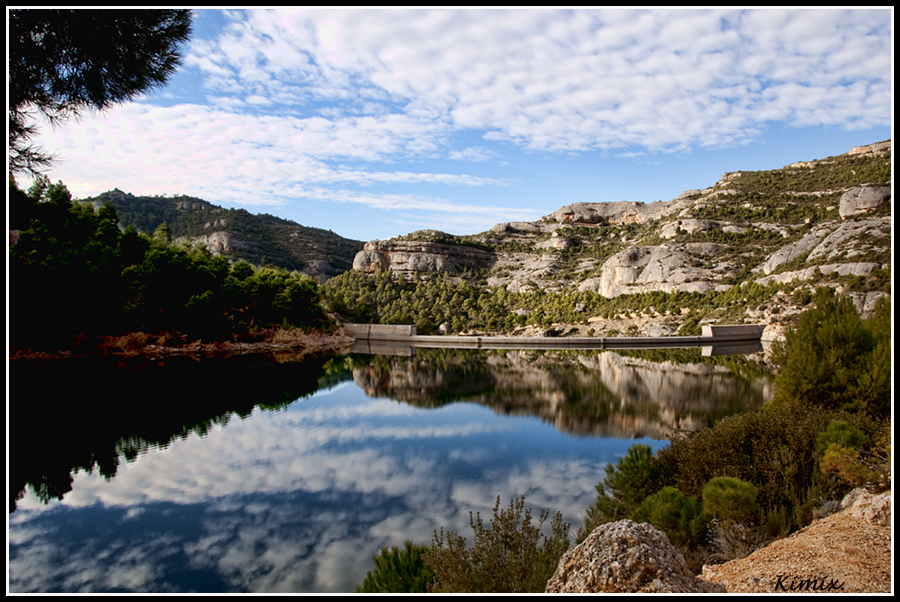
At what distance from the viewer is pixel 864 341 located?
19.8 feet

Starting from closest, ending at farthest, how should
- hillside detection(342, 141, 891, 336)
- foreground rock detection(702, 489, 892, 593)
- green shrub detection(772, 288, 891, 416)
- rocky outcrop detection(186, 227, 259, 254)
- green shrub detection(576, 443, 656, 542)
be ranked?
foreground rock detection(702, 489, 892, 593), green shrub detection(576, 443, 656, 542), green shrub detection(772, 288, 891, 416), hillside detection(342, 141, 891, 336), rocky outcrop detection(186, 227, 259, 254)

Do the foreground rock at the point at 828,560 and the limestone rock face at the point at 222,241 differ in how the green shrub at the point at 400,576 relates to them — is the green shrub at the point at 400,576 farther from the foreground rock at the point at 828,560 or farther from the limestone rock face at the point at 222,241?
the limestone rock face at the point at 222,241

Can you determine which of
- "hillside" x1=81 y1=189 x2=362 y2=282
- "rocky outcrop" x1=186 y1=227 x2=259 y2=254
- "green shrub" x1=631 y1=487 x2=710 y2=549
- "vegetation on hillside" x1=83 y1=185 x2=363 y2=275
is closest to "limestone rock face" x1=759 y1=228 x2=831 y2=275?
"green shrub" x1=631 y1=487 x2=710 y2=549

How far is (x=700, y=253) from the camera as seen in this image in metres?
39.3

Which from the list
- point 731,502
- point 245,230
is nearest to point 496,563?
point 731,502

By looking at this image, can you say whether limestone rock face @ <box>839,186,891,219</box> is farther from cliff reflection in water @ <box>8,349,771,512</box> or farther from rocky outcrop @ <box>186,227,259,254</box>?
rocky outcrop @ <box>186,227,259,254</box>

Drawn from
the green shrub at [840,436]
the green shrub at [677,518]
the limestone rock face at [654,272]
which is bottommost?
the green shrub at [677,518]

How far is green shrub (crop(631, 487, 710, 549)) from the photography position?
3666 millimetres

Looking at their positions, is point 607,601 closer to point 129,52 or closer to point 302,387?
point 129,52

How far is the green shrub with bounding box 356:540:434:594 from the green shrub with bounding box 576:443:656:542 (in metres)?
2.02

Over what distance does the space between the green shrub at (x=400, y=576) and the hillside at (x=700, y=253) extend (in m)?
21.5

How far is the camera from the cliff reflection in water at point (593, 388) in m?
8.71

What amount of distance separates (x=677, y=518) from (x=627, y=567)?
5.96ft

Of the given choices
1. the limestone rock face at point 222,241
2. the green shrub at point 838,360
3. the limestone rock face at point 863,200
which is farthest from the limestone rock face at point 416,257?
the green shrub at point 838,360
